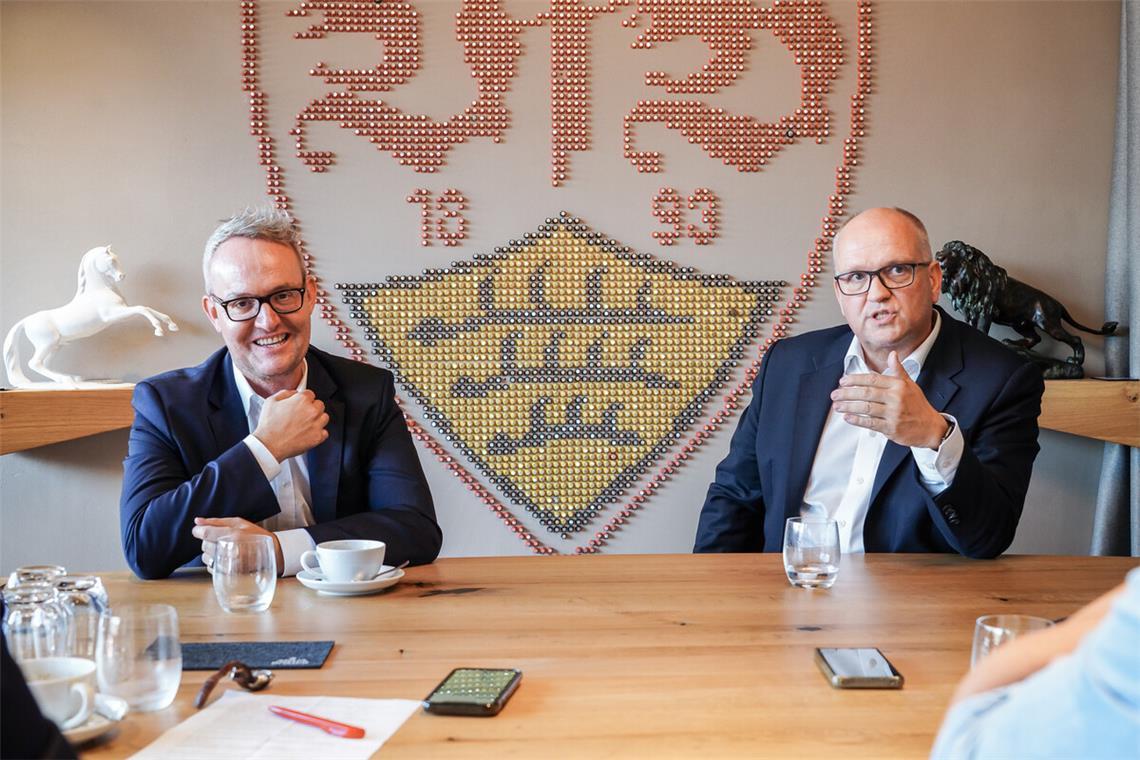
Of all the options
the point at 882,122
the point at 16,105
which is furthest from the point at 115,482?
the point at 882,122

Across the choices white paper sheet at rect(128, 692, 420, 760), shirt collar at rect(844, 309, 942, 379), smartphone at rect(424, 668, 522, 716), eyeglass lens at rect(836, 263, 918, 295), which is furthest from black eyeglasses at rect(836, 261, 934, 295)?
white paper sheet at rect(128, 692, 420, 760)

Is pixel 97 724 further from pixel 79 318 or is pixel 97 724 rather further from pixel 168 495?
pixel 79 318

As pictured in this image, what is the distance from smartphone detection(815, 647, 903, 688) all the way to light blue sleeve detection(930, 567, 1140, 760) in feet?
2.01

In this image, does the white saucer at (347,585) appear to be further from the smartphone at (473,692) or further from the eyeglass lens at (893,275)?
the eyeglass lens at (893,275)

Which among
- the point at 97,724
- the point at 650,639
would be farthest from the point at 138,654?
the point at 650,639

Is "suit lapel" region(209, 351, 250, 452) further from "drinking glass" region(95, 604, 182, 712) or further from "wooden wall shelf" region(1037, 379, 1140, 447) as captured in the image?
"wooden wall shelf" region(1037, 379, 1140, 447)

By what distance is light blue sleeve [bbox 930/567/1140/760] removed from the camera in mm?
548

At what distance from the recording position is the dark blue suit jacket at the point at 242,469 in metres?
1.95

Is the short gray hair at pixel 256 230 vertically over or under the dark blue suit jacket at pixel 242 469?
over

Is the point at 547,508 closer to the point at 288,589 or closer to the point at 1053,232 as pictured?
the point at 288,589

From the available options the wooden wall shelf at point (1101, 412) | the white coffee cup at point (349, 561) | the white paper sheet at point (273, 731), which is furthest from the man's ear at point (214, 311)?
the wooden wall shelf at point (1101, 412)

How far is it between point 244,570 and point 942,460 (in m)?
1.29

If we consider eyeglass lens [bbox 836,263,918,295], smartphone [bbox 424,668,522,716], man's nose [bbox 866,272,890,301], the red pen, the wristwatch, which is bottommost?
smartphone [bbox 424,668,522,716]

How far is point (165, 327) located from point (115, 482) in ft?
1.66
